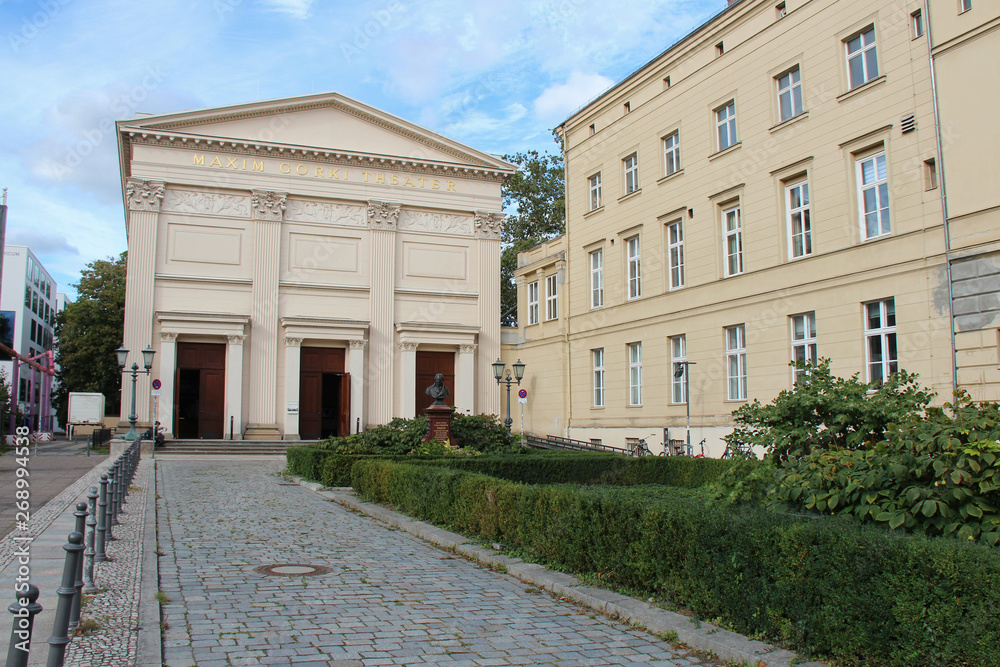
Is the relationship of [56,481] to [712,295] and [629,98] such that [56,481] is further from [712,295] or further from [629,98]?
[629,98]

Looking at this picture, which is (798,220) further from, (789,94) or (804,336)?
(789,94)

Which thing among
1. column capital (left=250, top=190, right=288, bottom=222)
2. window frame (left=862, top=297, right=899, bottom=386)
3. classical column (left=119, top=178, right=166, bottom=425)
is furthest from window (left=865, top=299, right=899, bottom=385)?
classical column (left=119, top=178, right=166, bottom=425)

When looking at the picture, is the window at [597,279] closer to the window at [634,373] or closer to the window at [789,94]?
the window at [634,373]

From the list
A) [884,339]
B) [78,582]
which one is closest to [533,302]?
[884,339]

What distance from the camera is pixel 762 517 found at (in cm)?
622

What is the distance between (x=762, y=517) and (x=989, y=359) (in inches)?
539

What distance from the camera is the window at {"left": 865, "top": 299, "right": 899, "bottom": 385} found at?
1997cm

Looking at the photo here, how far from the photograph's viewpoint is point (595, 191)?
33562mm

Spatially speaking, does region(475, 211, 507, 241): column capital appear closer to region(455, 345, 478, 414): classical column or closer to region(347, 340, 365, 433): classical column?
region(455, 345, 478, 414): classical column

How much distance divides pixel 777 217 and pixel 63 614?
22750 millimetres

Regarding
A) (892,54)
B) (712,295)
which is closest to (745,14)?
(892,54)

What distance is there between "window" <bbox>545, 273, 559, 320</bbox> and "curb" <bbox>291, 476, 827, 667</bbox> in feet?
87.2

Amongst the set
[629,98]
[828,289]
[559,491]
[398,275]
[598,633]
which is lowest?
[598,633]

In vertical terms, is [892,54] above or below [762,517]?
above
